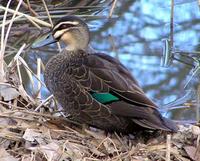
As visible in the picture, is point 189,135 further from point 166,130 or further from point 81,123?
point 81,123

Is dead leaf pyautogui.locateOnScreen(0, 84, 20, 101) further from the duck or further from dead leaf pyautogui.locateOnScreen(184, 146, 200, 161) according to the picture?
dead leaf pyautogui.locateOnScreen(184, 146, 200, 161)

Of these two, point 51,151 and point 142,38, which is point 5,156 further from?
point 142,38

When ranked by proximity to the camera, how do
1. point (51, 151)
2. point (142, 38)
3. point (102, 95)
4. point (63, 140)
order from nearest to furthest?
point (51, 151)
point (63, 140)
point (102, 95)
point (142, 38)

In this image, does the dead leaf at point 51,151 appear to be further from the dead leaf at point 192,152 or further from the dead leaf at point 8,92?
the dead leaf at point 192,152

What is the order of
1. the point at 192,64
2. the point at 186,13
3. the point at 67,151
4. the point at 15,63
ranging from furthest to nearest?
the point at 186,13 < the point at 192,64 < the point at 15,63 < the point at 67,151

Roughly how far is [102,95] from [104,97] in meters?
0.02

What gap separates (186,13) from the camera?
820cm

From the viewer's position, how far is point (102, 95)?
4.54 metres

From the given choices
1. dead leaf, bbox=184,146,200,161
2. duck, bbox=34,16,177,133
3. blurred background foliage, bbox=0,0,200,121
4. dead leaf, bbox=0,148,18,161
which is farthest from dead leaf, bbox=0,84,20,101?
dead leaf, bbox=184,146,200,161

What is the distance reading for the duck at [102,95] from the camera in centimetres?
452

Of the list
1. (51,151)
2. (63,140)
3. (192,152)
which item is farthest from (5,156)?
(192,152)

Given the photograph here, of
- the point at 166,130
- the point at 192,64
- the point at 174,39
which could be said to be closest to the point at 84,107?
the point at 166,130

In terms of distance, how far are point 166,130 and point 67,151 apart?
667mm

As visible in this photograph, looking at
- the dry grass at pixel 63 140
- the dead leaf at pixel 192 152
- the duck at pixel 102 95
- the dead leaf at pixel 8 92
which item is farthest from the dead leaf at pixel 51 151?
the dead leaf at pixel 192 152
